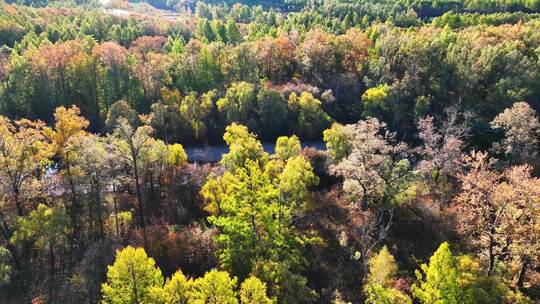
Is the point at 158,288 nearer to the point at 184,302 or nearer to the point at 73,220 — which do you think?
the point at 184,302

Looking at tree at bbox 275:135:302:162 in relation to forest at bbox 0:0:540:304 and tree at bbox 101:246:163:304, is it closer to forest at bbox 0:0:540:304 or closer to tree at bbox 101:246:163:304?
forest at bbox 0:0:540:304

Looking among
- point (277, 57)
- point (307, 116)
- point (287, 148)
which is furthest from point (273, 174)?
point (277, 57)

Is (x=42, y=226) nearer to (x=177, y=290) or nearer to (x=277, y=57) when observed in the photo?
(x=177, y=290)

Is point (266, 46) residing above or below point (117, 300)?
above

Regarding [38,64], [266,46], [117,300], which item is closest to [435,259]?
[117,300]

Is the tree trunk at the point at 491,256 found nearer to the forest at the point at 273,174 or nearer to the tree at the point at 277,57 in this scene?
the forest at the point at 273,174

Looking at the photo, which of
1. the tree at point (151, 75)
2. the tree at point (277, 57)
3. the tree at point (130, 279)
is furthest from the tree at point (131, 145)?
the tree at point (277, 57)

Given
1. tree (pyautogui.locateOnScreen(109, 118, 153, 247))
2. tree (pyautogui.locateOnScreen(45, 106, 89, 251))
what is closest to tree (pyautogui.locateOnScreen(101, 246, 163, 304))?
tree (pyautogui.locateOnScreen(109, 118, 153, 247))
